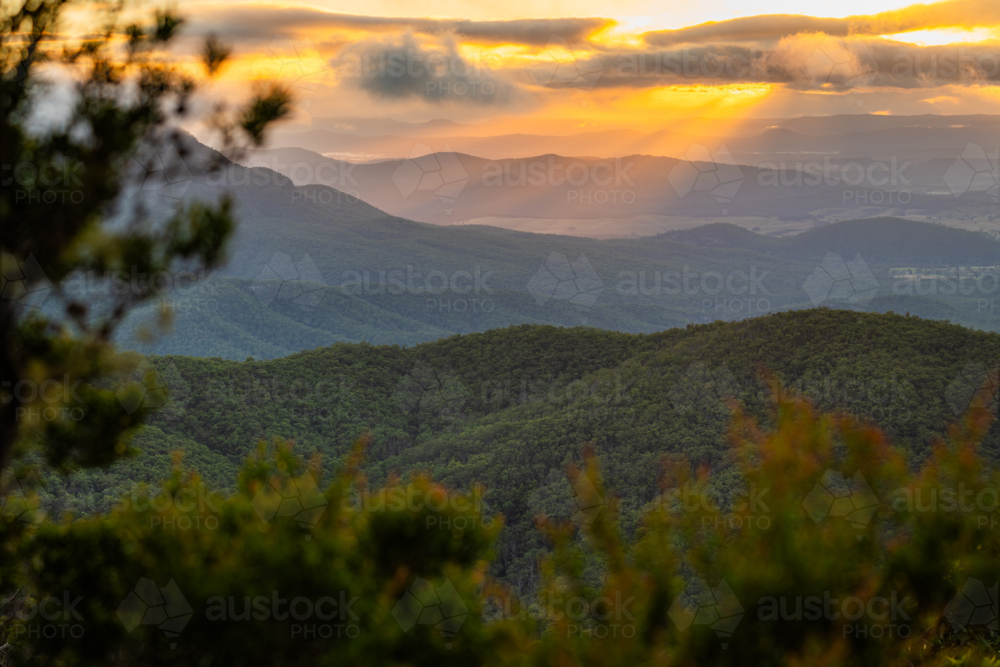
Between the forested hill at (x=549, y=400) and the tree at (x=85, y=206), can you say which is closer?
the tree at (x=85, y=206)

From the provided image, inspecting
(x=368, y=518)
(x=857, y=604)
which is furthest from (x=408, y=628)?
(x=857, y=604)

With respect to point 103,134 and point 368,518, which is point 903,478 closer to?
point 368,518

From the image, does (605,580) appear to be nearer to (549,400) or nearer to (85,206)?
(85,206)

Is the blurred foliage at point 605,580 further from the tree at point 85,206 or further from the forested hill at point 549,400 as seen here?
the forested hill at point 549,400

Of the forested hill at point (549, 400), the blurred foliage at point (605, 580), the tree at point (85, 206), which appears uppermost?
the tree at point (85, 206)

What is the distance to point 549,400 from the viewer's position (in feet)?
149

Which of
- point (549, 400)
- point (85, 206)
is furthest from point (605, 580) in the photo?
point (549, 400)

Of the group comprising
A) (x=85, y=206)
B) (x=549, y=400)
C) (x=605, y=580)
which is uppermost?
(x=85, y=206)

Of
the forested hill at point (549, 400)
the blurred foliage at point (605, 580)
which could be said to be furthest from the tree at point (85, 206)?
the forested hill at point (549, 400)

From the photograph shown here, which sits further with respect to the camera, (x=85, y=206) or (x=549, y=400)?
(x=549, y=400)

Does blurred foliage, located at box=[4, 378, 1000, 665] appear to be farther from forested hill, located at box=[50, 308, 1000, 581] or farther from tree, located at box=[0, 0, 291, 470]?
→ forested hill, located at box=[50, 308, 1000, 581]

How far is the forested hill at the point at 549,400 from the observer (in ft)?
108

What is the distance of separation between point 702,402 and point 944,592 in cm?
3571

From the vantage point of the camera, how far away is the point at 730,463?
105 ft
